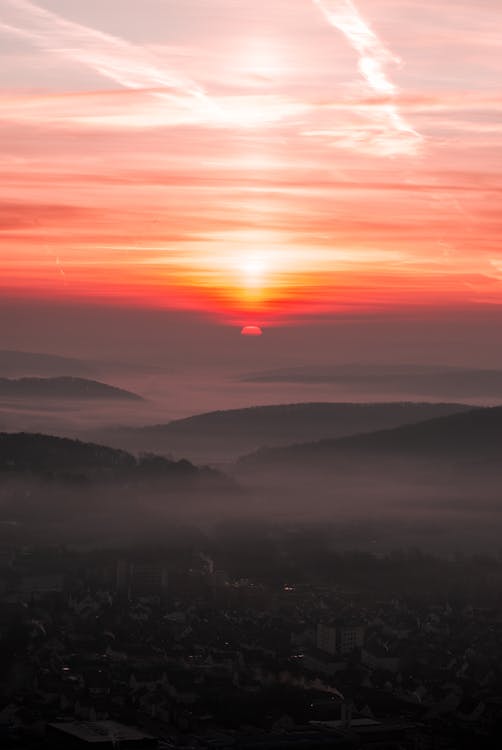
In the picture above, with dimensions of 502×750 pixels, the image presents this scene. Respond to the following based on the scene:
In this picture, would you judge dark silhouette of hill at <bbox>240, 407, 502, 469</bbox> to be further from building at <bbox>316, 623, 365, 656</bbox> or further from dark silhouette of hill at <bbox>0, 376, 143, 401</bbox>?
building at <bbox>316, 623, 365, 656</bbox>

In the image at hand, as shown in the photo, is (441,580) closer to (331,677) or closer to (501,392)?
(331,677)

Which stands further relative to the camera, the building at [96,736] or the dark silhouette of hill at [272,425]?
the dark silhouette of hill at [272,425]

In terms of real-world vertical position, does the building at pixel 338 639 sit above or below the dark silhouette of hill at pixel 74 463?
above

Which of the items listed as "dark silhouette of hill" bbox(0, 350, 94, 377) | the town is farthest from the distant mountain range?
the town

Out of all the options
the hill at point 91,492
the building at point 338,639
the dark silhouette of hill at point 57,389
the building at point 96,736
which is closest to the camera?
the building at point 96,736

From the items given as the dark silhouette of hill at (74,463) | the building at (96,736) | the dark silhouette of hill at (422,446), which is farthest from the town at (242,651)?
the dark silhouette of hill at (422,446)

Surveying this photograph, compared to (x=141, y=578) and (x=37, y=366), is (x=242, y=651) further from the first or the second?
(x=37, y=366)

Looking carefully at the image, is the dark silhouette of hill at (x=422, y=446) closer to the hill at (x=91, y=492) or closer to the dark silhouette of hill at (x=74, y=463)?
the hill at (x=91, y=492)
